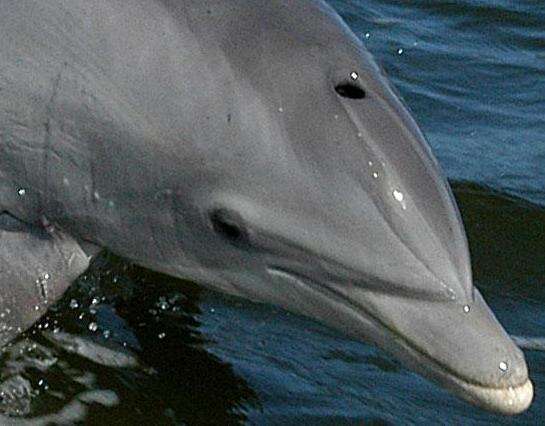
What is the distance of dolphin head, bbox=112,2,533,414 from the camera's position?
5.48 meters

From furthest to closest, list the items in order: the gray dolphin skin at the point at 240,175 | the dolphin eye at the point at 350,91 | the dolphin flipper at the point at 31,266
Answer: the dolphin flipper at the point at 31,266 → the dolphin eye at the point at 350,91 → the gray dolphin skin at the point at 240,175

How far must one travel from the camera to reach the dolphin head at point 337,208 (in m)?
5.48

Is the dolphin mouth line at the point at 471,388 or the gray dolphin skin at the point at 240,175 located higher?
the gray dolphin skin at the point at 240,175

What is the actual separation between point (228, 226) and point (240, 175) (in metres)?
0.20

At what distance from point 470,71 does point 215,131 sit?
4922 mm

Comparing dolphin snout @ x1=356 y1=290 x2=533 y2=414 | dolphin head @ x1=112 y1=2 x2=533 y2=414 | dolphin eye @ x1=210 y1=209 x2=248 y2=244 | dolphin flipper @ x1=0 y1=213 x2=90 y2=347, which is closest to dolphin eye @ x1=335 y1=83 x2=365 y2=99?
dolphin head @ x1=112 y1=2 x2=533 y2=414

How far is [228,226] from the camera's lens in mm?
5828

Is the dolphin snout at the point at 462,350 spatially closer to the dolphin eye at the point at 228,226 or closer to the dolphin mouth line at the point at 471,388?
the dolphin mouth line at the point at 471,388

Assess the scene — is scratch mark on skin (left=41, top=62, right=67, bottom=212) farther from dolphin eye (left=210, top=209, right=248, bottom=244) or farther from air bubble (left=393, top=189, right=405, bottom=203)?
air bubble (left=393, top=189, right=405, bottom=203)

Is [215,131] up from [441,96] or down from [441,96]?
up

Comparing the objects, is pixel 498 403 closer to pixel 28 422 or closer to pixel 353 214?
pixel 353 214

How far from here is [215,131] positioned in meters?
5.78

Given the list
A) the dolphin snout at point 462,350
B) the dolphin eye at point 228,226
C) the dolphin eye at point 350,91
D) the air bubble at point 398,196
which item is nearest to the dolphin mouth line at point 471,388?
the dolphin snout at point 462,350

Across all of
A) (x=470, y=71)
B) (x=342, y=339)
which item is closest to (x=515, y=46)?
(x=470, y=71)
